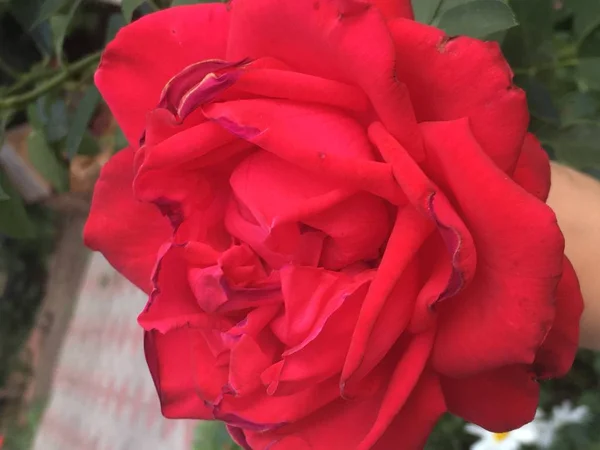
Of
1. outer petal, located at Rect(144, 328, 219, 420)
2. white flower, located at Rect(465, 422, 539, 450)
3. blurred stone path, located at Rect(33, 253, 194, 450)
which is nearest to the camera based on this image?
outer petal, located at Rect(144, 328, 219, 420)

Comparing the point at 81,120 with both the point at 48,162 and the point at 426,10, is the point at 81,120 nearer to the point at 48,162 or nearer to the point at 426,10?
the point at 48,162

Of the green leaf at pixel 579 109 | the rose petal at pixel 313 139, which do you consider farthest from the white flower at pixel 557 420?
the rose petal at pixel 313 139

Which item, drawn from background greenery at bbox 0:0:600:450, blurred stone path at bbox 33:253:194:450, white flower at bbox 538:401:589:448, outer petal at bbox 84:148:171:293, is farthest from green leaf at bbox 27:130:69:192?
white flower at bbox 538:401:589:448

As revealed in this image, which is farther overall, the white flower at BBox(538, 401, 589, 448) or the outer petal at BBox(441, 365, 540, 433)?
the white flower at BBox(538, 401, 589, 448)

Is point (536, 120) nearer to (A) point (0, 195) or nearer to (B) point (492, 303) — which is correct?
(B) point (492, 303)

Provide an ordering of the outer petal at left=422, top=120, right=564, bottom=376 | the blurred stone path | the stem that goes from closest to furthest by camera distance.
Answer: the outer petal at left=422, top=120, right=564, bottom=376, the stem, the blurred stone path

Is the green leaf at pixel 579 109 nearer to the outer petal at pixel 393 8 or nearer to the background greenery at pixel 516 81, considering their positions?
the background greenery at pixel 516 81

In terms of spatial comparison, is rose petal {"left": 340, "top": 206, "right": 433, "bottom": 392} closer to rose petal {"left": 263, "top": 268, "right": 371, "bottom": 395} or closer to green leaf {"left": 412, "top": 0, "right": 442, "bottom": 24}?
rose petal {"left": 263, "top": 268, "right": 371, "bottom": 395}
